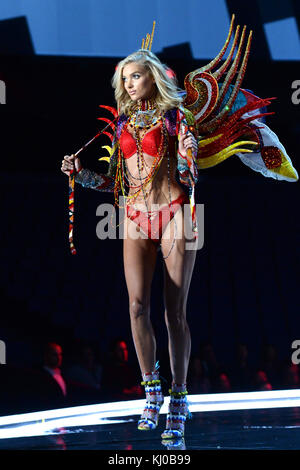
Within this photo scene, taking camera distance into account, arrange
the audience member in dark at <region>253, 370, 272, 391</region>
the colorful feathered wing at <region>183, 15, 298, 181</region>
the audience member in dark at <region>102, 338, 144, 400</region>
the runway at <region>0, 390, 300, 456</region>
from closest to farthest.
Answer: the runway at <region>0, 390, 300, 456</region> < the colorful feathered wing at <region>183, 15, 298, 181</region> < the audience member in dark at <region>102, 338, 144, 400</region> < the audience member in dark at <region>253, 370, 272, 391</region>

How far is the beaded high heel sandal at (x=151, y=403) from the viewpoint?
2.60 meters

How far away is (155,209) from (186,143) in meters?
0.30

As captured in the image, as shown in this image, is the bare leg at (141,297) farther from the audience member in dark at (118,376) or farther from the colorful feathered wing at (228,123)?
the audience member in dark at (118,376)

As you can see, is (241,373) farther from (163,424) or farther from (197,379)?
(163,424)

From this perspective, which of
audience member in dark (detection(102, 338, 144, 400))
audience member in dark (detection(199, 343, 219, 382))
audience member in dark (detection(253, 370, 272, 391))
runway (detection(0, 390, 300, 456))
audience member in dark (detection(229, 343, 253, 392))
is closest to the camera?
runway (detection(0, 390, 300, 456))

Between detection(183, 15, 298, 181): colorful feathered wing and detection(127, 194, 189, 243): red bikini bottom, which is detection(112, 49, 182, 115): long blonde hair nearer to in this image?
detection(183, 15, 298, 181): colorful feathered wing

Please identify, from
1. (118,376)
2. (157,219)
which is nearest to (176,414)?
(157,219)

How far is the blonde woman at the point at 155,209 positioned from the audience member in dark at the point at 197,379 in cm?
188

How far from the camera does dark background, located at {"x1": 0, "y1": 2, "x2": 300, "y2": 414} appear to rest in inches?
255

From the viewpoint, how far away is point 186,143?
265 cm

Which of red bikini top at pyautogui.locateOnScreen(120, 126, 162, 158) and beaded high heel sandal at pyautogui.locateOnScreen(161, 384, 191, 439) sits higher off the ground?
red bikini top at pyautogui.locateOnScreen(120, 126, 162, 158)

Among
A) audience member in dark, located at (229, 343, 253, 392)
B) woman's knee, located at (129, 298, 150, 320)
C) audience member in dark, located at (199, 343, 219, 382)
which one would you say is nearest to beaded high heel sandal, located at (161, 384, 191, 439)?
woman's knee, located at (129, 298, 150, 320)

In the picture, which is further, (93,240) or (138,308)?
(93,240)

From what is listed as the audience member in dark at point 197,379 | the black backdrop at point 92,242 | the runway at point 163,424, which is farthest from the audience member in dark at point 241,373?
the runway at point 163,424
